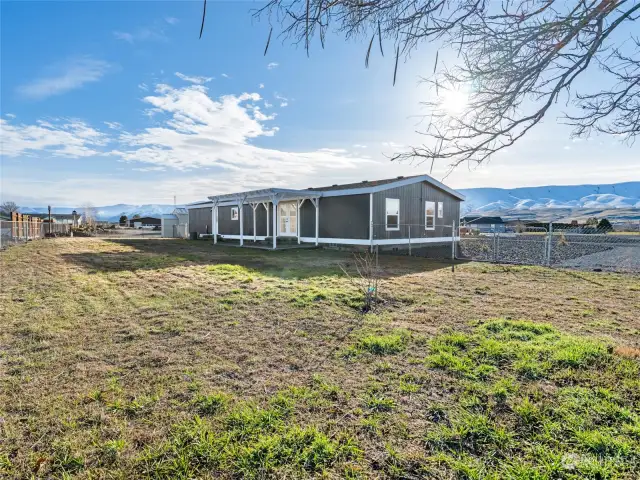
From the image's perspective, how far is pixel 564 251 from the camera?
15047mm

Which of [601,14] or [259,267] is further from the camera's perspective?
[259,267]

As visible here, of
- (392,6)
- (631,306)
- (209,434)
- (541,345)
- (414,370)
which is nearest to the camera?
(209,434)

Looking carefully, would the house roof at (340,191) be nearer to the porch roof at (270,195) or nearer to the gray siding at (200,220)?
the porch roof at (270,195)

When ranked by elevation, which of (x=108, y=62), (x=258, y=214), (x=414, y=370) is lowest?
(x=414, y=370)

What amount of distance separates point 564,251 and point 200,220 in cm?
2354

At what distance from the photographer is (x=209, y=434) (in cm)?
197

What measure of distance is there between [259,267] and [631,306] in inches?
316

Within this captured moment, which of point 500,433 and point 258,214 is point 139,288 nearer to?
point 500,433

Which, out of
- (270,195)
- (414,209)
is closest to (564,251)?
(414,209)

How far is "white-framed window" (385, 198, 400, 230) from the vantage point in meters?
14.3

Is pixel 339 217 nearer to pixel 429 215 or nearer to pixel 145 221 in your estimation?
pixel 429 215

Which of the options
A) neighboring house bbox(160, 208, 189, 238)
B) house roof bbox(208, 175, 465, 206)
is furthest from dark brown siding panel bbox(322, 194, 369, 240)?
neighboring house bbox(160, 208, 189, 238)

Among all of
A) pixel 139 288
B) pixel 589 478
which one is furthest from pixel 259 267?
pixel 589 478

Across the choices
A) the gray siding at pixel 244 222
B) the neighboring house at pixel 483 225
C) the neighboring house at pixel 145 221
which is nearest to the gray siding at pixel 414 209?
the neighboring house at pixel 483 225
